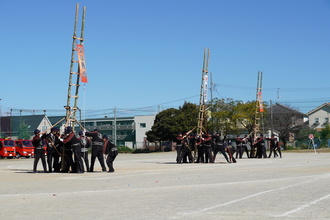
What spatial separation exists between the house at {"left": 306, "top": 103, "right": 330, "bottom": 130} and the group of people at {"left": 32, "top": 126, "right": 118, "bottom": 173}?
320ft

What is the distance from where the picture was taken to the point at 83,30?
976 inches

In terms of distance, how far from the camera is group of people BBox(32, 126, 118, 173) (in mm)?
21469

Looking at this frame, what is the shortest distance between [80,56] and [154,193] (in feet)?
41.8

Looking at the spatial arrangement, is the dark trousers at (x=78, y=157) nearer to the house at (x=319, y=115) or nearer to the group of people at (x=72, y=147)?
the group of people at (x=72, y=147)

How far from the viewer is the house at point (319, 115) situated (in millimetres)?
114562

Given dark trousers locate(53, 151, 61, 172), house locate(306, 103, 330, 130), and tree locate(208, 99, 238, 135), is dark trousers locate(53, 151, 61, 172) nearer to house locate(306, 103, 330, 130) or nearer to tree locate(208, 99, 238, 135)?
tree locate(208, 99, 238, 135)

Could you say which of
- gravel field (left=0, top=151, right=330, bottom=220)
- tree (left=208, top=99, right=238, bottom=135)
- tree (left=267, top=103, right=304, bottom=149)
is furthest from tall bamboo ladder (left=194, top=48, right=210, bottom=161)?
tree (left=267, top=103, right=304, bottom=149)

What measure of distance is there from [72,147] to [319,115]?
100m

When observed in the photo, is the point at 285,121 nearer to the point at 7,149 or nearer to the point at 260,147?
the point at 7,149

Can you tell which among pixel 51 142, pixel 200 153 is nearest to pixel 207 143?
pixel 200 153

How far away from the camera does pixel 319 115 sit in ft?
379

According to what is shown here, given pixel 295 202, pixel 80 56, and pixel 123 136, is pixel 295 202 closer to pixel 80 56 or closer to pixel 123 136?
pixel 80 56

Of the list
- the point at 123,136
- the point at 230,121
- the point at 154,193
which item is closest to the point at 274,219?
the point at 154,193

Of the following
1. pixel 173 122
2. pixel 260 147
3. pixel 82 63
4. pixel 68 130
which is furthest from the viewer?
pixel 173 122
